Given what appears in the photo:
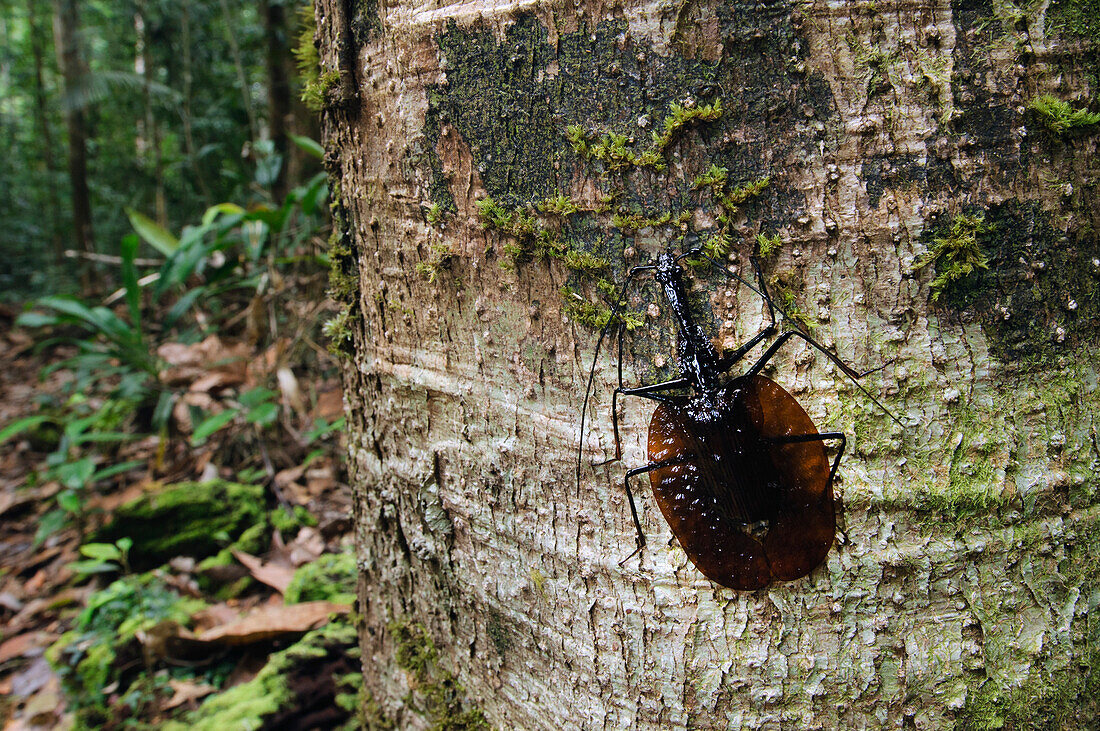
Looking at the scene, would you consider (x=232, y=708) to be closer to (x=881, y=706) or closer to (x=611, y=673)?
(x=611, y=673)

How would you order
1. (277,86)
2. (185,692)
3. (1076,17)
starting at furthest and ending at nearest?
(277,86), (185,692), (1076,17)

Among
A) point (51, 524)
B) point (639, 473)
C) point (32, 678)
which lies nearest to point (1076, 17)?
point (639, 473)

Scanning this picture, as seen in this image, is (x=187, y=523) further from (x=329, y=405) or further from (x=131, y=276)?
(x=131, y=276)

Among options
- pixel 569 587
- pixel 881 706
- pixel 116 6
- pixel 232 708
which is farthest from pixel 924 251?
pixel 116 6

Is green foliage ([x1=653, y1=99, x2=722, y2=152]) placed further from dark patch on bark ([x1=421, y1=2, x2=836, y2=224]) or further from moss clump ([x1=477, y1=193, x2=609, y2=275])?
moss clump ([x1=477, y1=193, x2=609, y2=275])

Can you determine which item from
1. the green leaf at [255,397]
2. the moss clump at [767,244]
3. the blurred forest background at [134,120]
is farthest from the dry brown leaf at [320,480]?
the moss clump at [767,244]

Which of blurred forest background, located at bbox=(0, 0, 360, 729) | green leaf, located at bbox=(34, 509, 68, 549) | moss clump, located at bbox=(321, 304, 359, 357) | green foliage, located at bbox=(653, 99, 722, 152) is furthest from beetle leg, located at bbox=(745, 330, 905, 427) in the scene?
green leaf, located at bbox=(34, 509, 68, 549)
